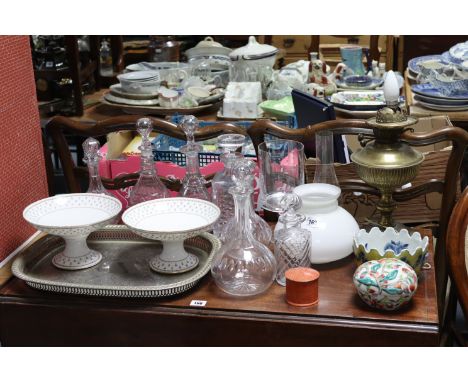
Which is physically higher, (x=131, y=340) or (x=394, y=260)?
(x=394, y=260)

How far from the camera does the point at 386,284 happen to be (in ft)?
3.52

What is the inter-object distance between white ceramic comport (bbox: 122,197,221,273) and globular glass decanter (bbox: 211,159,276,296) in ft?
0.19

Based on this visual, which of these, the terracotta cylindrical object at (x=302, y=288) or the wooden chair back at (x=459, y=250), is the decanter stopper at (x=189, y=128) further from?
the wooden chair back at (x=459, y=250)


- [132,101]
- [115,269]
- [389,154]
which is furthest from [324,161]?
[132,101]

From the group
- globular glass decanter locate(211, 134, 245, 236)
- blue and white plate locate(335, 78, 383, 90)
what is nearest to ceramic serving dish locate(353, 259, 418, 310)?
globular glass decanter locate(211, 134, 245, 236)

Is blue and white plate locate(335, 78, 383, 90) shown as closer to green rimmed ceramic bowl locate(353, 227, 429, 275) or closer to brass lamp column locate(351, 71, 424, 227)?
brass lamp column locate(351, 71, 424, 227)

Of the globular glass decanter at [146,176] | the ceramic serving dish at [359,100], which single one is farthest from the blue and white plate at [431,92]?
the globular glass decanter at [146,176]

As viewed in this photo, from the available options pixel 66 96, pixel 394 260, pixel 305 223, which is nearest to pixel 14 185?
pixel 305 223

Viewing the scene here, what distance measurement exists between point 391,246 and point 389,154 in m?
0.19

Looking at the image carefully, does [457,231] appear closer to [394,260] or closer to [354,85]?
[394,260]

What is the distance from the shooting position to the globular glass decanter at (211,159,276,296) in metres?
1.17

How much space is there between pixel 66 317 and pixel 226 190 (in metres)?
0.44

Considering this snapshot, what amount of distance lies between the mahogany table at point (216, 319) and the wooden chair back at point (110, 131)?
0.43 metres

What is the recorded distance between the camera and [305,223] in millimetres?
1249
